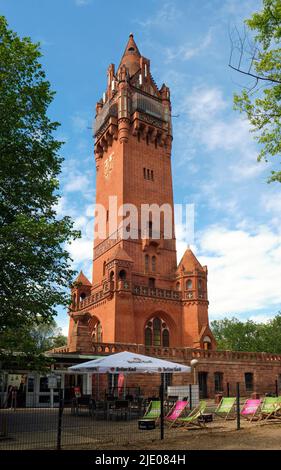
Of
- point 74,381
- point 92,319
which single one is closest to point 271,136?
point 74,381

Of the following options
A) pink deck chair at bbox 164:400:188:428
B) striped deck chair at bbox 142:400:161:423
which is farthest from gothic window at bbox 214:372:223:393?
pink deck chair at bbox 164:400:188:428

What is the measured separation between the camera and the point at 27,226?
12781mm

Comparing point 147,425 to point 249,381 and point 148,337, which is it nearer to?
point 148,337

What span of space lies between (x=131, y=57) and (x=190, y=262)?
2550cm

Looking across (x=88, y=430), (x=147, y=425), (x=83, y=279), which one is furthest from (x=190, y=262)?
(x=88, y=430)

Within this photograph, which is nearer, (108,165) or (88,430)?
(88,430)

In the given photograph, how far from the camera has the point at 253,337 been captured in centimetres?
5859

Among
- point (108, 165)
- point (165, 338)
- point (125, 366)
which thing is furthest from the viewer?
point (108, 165)

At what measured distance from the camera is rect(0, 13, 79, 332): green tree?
1311 cm

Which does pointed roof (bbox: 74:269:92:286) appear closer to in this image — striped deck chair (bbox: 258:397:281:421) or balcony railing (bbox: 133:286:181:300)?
balcony railing (bbox: 133:286:181:300)

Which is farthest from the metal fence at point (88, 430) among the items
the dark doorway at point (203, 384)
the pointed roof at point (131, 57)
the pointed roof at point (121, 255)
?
the pointed roof at point (131, 57)

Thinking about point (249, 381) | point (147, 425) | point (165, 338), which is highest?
point (165, 338)

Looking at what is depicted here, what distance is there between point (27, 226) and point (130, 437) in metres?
6.87

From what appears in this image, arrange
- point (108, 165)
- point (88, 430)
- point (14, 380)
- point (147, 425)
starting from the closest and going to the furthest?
point (88, 430), point (147, 425), point (14, 380), point (108, 165)
